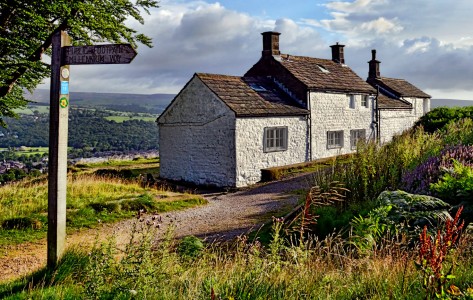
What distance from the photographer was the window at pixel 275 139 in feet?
76.7

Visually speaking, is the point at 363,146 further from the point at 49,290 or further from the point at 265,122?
the point at 265,122

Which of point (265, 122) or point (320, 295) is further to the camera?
point (265, 122)

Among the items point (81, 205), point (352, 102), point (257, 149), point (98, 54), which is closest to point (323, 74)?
point (352, 102)

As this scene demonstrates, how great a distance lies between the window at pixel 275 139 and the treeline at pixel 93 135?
49072mm

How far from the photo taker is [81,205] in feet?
42.9

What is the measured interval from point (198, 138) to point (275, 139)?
417cm

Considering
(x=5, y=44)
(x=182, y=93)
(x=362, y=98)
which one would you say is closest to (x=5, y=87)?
(x=5, y=44)


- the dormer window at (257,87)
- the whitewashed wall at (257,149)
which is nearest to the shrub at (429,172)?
the whitewashed wall at (257,149)

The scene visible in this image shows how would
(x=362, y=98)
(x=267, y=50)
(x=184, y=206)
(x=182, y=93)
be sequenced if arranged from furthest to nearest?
1. (x=362, y=98)
2. (x=267, y=50)
3. (x=182, y=93)
4. (x=184, y=206)

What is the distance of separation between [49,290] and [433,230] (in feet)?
18.4

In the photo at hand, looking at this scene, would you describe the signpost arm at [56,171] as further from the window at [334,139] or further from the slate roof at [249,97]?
the window at [334,139]

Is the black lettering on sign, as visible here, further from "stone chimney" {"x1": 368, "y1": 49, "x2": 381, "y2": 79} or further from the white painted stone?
"stone chimney" {"x1": 368, "y1": 49, "x2": 381, "y2": 79}

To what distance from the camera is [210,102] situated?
2288 centimetres

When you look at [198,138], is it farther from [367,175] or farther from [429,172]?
[429,172]
